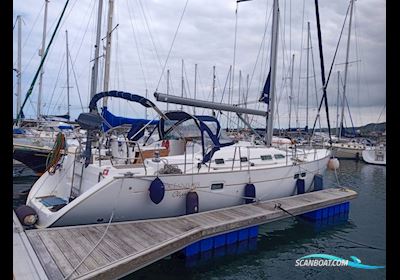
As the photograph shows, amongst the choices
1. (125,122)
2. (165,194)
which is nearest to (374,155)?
(125,122)

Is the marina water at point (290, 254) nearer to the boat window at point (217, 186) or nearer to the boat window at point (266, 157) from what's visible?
the boat window at point (217, 186)

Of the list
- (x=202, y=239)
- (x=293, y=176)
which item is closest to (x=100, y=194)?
(x=202, y=239)

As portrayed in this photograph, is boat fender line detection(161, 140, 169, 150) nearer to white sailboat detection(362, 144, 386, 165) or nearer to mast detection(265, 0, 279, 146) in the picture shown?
mast detection(265, 0, 279, 146)

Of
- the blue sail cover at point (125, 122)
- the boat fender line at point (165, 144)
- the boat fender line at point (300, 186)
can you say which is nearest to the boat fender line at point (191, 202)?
the boat fender line at point (165, 144)

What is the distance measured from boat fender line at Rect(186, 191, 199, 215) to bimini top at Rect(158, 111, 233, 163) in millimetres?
1074

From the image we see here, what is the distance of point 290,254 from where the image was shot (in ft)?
25.1

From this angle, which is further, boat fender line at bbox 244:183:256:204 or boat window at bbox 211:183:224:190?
boat fender line at bbox 244:183:256:204

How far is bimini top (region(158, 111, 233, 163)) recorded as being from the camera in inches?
329

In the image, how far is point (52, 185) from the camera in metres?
8.48

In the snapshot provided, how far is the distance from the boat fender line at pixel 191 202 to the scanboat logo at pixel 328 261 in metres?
2.80

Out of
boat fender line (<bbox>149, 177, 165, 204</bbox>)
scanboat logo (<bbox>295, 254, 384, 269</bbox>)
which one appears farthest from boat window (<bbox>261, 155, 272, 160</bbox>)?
boat fender line (<bbox>149, 177, 165, 204</bbox>)

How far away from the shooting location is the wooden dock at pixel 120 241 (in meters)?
4.75
